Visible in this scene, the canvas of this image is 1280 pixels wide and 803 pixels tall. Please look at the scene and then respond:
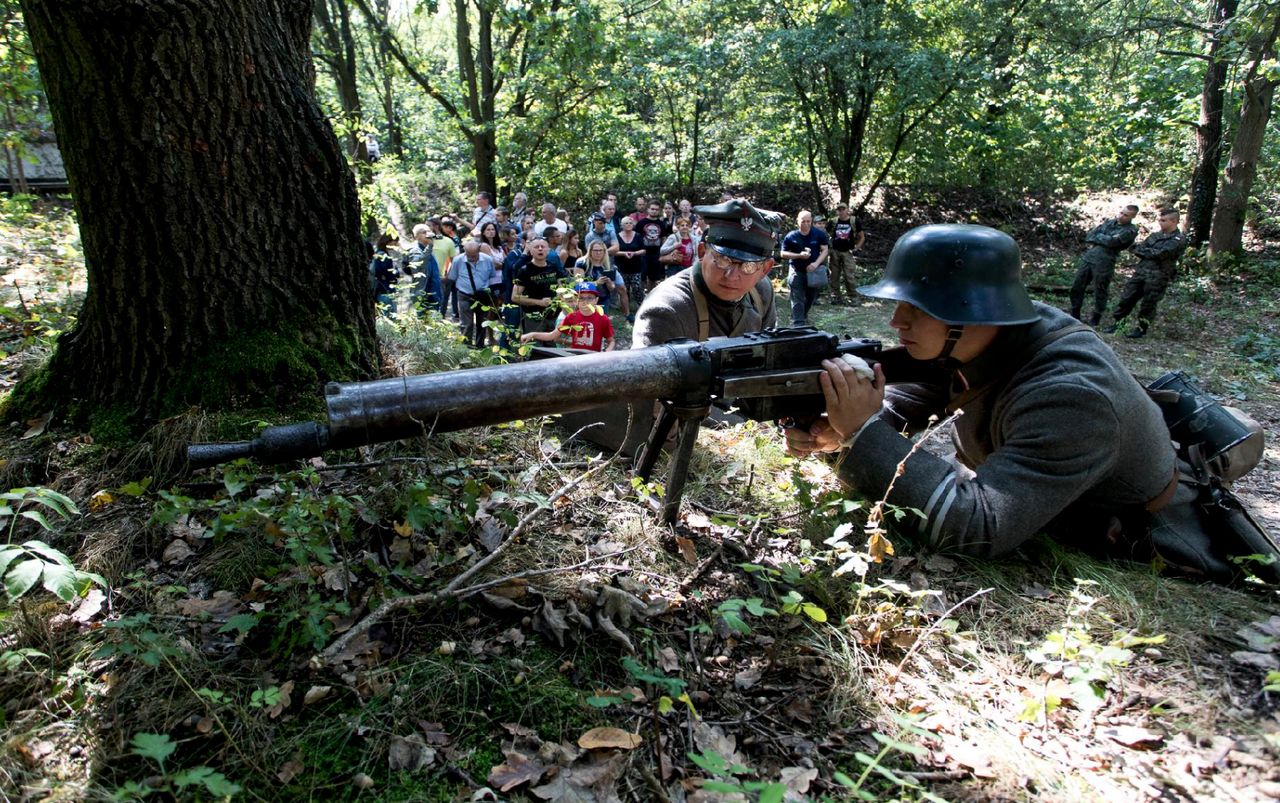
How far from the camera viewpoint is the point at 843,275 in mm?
16875

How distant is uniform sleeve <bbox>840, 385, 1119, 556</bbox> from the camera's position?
8.79ft

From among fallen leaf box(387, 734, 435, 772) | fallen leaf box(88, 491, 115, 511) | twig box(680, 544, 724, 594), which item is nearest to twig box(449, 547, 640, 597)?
twig box(680, 544, 724, 594)

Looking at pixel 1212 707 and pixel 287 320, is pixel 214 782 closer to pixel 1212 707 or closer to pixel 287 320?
pixel 287 320

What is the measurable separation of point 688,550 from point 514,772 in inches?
50.3

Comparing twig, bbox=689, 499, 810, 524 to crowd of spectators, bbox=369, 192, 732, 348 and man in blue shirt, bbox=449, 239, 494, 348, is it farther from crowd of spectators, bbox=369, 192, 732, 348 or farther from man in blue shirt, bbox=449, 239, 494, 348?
man in blue shirt, bbox=449, 239, 494, 348

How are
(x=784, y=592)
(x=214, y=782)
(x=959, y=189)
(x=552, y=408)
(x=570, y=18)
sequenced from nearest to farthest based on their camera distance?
(x=214, y=782), (x=552, y=408), (x=784, y=592), (x=570, y=18), (x=959, y=189)

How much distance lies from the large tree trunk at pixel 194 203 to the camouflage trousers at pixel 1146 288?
1399cm

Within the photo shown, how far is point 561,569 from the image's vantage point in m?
2.49

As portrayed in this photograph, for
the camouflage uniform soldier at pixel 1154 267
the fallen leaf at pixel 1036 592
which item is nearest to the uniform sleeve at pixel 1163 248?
the camouflage uniform soldier at pixel 1154 267

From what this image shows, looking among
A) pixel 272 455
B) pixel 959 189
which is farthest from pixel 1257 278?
pixel 272 455

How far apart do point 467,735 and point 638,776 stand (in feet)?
1.72

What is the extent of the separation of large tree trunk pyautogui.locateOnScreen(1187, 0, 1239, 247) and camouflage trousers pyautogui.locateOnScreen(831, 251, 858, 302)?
7409 mm

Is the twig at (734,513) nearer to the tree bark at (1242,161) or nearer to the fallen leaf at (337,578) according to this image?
the fallen leaf at (337,578)

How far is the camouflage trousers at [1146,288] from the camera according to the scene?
12.1 metres
